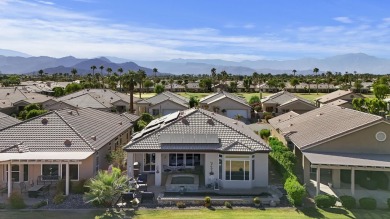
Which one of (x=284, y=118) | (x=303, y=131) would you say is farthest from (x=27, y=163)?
(x=284, y=118)

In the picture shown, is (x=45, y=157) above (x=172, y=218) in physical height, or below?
above

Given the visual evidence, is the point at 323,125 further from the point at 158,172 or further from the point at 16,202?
the point at 16,202

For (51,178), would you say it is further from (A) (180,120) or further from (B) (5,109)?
(B) (5,109)

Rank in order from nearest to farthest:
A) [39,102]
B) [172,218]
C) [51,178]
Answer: [172,218]
[51,178]
[39,102]

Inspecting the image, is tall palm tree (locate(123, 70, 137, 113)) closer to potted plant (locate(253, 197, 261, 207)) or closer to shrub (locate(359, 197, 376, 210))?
potted plant (locate(253, 197, 261, 207))

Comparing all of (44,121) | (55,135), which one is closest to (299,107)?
(44,121)

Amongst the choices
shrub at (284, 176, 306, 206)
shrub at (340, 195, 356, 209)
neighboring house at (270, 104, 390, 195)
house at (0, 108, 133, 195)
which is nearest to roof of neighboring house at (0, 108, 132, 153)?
house at (0, 108, 133, 195)
